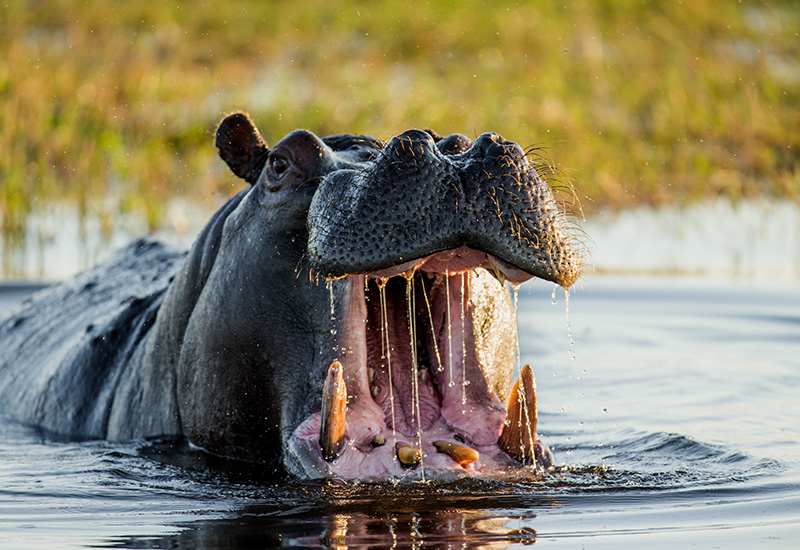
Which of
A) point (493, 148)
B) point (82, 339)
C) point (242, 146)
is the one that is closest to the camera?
point (493, 148)

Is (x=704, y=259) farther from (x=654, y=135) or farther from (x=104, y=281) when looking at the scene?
(x=104, y=281)

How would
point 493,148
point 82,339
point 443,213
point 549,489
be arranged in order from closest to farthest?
point 443,213
point 493,148
point 549,489
point 82,339

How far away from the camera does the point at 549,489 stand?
13.7 ft

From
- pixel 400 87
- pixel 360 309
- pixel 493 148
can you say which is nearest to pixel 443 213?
pixel 493 148

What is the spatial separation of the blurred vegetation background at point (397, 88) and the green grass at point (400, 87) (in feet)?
0.08

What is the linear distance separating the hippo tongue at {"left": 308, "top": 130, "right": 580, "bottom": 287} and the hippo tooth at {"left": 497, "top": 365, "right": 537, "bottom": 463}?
36 centimetres

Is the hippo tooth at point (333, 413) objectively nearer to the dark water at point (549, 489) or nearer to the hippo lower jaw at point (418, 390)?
the hippo lower jaw at point (418, 390)

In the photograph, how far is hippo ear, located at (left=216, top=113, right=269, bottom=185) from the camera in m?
4.52

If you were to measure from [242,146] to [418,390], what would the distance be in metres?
1.08

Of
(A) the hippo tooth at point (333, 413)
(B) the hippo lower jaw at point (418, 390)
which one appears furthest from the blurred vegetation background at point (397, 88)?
(A) the hippo tooth at point (333, 413)

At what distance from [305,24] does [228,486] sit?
12.5 meters

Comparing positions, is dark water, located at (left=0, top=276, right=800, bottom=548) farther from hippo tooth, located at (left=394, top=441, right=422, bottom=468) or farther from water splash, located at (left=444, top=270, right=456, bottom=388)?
water splash, located at (left=444, top=270, right=456, bottom=388)

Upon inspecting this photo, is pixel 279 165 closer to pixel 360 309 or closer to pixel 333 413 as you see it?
pixel 360 309

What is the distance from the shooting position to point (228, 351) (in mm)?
4406
